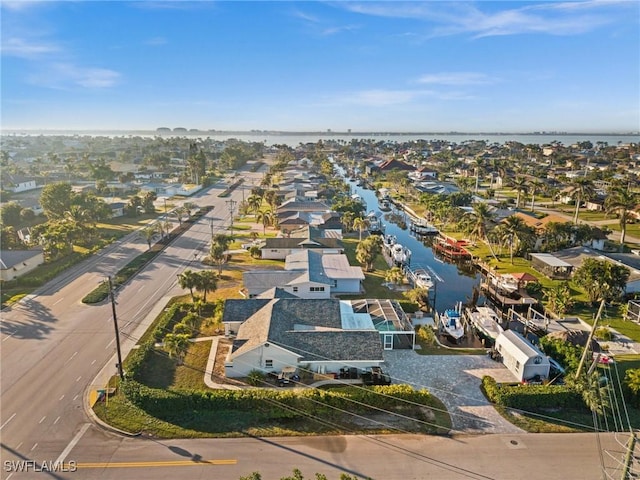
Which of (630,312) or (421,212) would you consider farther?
(421,212)

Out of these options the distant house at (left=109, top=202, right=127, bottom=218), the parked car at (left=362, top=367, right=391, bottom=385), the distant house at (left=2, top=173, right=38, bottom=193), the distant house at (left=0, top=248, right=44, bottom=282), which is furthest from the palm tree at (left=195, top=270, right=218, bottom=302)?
the distant house at (left=2, top=173, right=38, bottom=193)

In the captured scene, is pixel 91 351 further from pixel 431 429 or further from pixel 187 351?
pixel 431 429

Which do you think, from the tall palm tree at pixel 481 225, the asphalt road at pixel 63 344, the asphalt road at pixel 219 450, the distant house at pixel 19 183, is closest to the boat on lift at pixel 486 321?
the asphalt road at pixel 219 450

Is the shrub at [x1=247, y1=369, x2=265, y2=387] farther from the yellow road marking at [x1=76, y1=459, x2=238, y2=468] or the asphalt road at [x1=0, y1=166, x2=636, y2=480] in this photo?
the yellow road marking at [x1=76, y1=459, x2=238, y2=468]

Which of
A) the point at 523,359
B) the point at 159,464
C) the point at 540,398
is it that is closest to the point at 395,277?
the point at 523,359

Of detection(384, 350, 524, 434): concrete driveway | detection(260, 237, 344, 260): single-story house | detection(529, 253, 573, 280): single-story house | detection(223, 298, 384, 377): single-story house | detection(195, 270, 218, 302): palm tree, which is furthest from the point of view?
detection(260, 237, 344, 260): single-story house

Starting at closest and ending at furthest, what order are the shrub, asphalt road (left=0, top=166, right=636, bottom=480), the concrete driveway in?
asphalt road (left=0, top=166, right=636, bottom=480), the concrete driveway, the shrub

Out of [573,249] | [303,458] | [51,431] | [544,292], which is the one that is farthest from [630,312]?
[51,431]
